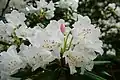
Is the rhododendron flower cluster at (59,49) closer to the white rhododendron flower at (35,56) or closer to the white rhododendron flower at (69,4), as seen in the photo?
the white rhododendron flower at (35,56)

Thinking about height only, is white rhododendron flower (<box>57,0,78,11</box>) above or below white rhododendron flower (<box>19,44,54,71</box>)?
above

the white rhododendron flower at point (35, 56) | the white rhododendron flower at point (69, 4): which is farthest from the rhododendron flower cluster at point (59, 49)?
the white rhododendron flower at point (69, 4)

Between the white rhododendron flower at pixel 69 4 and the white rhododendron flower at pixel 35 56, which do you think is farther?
the white rhododendron flower at pixel 69 4

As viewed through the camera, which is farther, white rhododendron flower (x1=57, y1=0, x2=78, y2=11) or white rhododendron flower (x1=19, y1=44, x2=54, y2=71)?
white rhododendron flower (x1=57, y1=0, x2=78, y2=11)

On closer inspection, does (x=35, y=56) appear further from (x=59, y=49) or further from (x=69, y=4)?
(x=69, y=4)

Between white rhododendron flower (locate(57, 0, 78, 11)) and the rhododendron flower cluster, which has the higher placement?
white rhododendron flower (locate(57, 0, 78, 11))

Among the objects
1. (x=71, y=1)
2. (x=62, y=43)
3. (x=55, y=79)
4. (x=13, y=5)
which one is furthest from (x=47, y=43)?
(x=71, y=1)

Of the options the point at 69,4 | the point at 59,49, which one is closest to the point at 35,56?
the point at 59,49

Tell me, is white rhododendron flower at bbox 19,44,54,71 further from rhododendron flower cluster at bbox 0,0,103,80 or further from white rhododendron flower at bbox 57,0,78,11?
white rhododendron flower at bbox 57,0,78,11

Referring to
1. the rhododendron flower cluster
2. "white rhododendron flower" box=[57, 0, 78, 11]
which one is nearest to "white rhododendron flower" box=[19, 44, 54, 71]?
the rhododendron flower cluster

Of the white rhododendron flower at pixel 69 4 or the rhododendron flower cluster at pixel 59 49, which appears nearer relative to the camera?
the rhododendron flower cluster at pixel 59 49

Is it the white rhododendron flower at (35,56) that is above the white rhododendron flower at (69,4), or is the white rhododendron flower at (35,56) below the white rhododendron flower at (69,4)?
below

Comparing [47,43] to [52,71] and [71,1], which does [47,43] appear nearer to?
[52,71]
